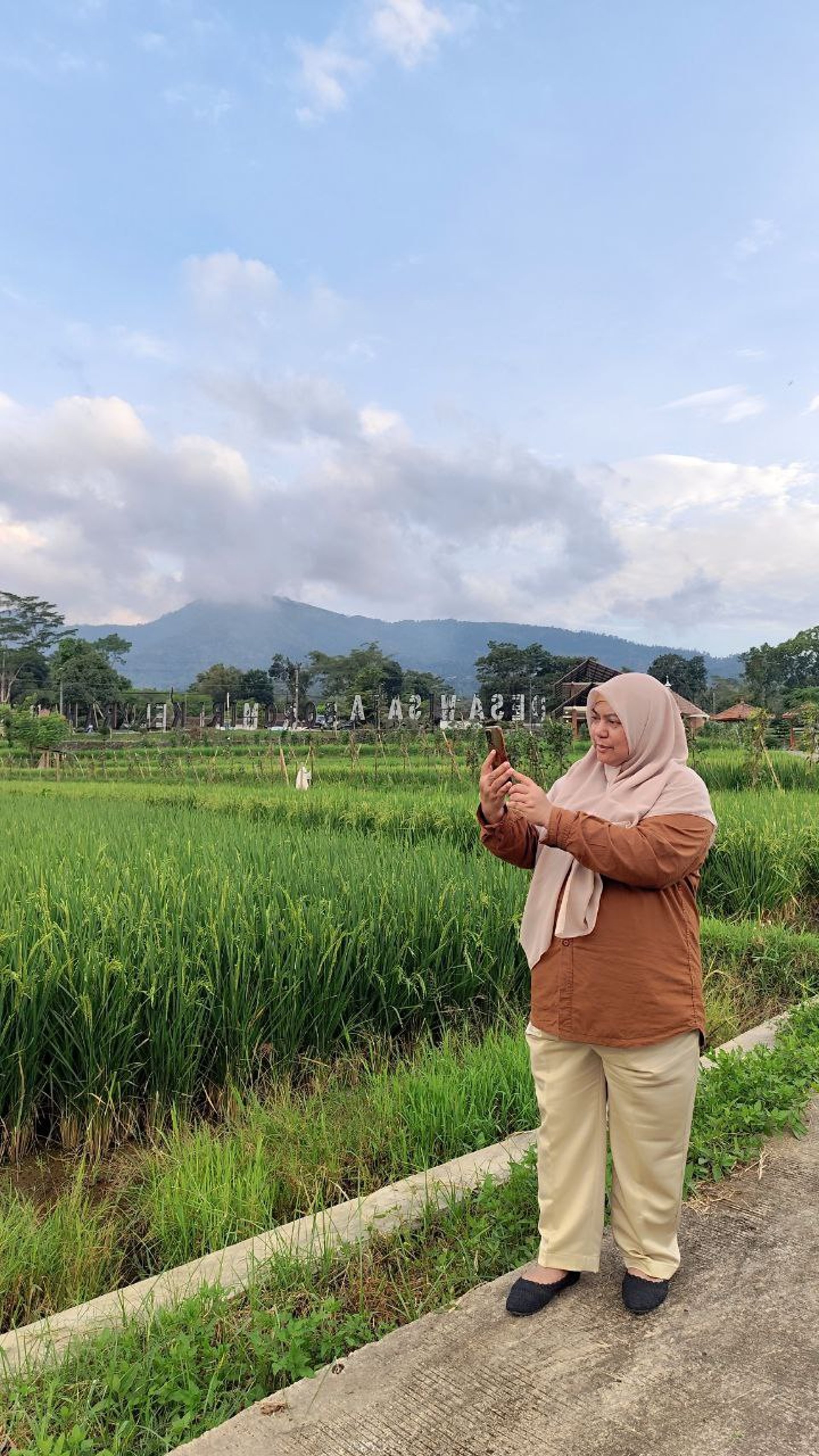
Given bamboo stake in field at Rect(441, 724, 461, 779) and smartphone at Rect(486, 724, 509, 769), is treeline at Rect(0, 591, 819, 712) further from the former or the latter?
smartphone at Rect(486, 724, 509, 769)

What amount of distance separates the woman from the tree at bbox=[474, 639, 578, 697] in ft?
201

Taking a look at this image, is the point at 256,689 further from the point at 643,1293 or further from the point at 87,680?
the point at 643,1293

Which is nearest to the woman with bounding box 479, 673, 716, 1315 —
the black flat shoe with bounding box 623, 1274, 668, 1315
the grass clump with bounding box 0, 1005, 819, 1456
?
the black flat shoe with bounding box 623, 1274, 668, 1315

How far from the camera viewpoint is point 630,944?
197 cm

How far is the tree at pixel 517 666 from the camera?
210 feet

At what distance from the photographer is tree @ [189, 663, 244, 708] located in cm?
7162

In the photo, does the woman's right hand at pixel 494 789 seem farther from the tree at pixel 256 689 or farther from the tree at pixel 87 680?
the tree at pixel 256 689

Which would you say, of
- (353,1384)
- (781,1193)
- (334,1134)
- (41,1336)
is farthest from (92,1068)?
(781,1193)

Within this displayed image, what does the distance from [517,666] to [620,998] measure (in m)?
65.1

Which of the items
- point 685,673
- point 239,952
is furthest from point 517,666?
point 239,952

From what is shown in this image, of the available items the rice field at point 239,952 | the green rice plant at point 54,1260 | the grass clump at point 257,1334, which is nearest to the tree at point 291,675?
the rice field at point 239,952

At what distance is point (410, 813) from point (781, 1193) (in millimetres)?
6472

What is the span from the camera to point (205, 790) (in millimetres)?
14672

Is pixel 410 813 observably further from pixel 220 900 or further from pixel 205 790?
pixel 205 790
